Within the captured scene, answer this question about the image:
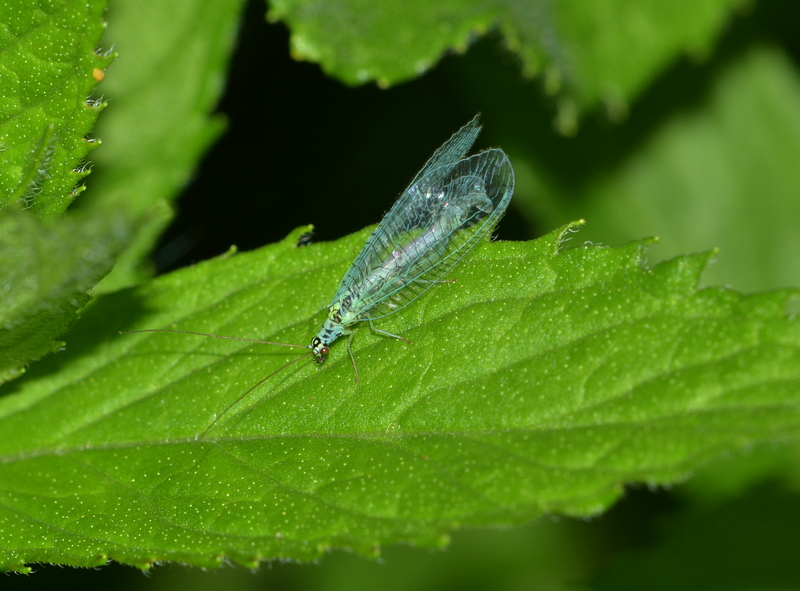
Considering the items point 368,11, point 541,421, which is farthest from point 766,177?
point 541,421

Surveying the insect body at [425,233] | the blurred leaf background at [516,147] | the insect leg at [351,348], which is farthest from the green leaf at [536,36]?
the insect leg at [351,348]

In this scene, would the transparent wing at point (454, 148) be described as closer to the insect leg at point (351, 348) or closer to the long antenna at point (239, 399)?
the insect leg at point (351, 348)

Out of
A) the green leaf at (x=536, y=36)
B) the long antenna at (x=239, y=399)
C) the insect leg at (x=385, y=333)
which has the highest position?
the green leaf at (x=536, y=36)

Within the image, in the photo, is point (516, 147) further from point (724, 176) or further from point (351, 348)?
point (351, 348)

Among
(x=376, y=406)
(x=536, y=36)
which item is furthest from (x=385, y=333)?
(x=536, y=36)

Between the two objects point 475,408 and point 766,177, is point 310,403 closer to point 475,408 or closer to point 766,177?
point 475,408

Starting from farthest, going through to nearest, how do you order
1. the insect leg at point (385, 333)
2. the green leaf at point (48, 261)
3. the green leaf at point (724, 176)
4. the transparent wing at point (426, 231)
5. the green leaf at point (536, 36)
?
1. the green leaf at point (724, 176)
2. the green leaf at point (536, 36)
3. the transparent wing at point (426, 231)
4. the insect leg at point (385, 333)
5. the green leaf at point (48, 261)
